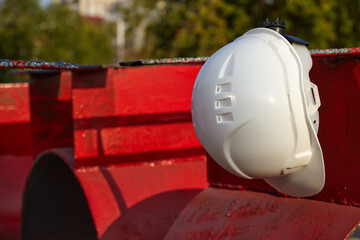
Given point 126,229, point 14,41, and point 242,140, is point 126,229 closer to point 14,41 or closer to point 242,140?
point 242,140

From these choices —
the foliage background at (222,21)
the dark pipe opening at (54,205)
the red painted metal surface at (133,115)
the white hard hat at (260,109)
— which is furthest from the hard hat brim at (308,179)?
the foliage background at (222,21)

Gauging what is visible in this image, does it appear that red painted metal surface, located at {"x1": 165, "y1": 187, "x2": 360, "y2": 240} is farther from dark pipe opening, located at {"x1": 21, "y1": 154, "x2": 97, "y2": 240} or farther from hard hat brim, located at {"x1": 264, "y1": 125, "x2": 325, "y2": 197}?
dark pipe opening, located at {"x1": 21, "y1": 154, "x2": 97, "y2": 240}

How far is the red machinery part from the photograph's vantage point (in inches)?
93.0

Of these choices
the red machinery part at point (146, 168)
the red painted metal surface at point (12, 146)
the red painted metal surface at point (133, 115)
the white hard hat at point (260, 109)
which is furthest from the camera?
the red painted metal surface at point (12, 146)

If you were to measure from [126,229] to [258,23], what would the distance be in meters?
10.4

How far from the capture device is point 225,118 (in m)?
2.11

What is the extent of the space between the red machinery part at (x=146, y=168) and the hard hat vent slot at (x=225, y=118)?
20.9 inches

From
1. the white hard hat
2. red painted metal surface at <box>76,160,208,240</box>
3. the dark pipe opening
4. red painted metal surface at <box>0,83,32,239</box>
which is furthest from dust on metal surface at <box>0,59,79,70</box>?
red painted metal surface at <box>0,83,32,239</box>

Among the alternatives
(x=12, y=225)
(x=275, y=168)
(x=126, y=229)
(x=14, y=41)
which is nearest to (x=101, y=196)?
(x=126, y=229)

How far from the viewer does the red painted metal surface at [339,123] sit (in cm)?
229

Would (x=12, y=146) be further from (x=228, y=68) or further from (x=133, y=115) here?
(x=228, y=68)

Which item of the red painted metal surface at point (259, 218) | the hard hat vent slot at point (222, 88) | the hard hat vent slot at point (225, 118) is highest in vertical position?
the hard hat vent slot at point (222, 88)

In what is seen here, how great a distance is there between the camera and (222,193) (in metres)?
3.04

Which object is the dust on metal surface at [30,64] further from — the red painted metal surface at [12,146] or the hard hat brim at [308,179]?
the red painted metal surface at [12,146]
